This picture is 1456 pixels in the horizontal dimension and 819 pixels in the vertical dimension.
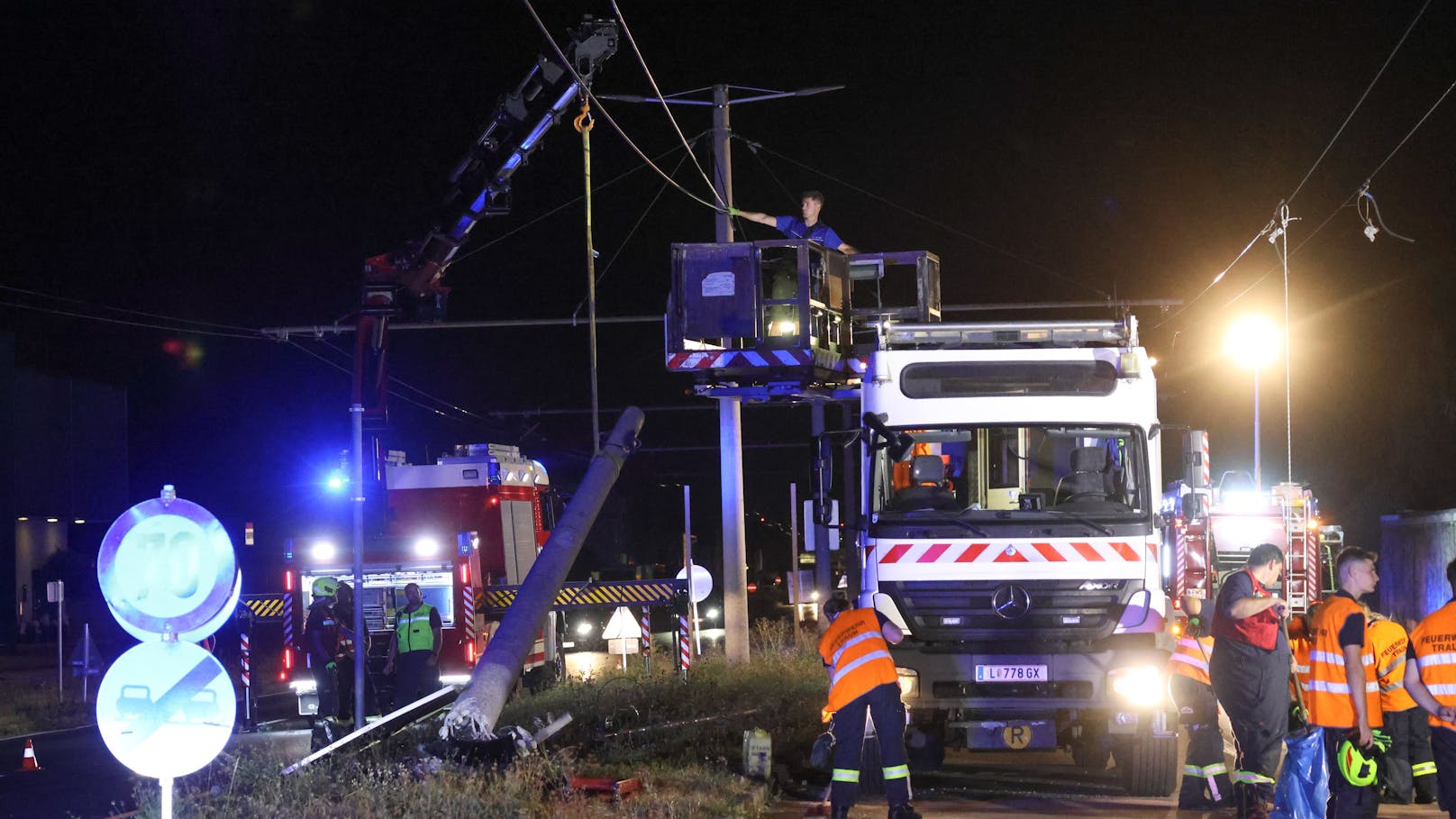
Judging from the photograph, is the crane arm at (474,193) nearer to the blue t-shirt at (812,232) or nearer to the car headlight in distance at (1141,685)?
the blue t-shirt at (812,232)

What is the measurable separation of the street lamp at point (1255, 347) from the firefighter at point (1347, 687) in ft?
46.1

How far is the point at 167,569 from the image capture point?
696cm

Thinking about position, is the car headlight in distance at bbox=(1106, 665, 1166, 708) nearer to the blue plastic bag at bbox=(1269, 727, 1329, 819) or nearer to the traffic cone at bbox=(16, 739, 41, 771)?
the blue plastic bag at bbox=(1269, 727, 1329, 819)

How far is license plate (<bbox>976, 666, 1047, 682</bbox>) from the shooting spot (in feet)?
37.2

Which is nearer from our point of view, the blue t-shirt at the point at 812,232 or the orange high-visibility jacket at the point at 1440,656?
the orange high-visibility jacket at the point at 1440,656

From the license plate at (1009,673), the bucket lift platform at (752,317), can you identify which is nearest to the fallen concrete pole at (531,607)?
the bucket lift platform at (752,317)

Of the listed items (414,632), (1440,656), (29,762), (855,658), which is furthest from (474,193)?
(1440,656)

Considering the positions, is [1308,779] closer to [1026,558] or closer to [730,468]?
[1026,558]

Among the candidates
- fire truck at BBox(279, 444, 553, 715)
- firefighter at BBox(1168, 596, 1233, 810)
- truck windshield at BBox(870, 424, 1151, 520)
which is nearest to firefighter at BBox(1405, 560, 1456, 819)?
firefighter at BBox(1168, 596, 1233, 810)

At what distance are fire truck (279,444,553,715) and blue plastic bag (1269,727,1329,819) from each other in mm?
10758

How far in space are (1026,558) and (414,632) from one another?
22.8 ft

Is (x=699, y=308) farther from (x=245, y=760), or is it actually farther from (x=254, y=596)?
(x=254, y=596)

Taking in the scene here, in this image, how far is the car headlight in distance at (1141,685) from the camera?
1116 cm

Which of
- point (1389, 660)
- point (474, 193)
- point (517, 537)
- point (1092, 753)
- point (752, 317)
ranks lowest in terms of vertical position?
point (1092, 753)
